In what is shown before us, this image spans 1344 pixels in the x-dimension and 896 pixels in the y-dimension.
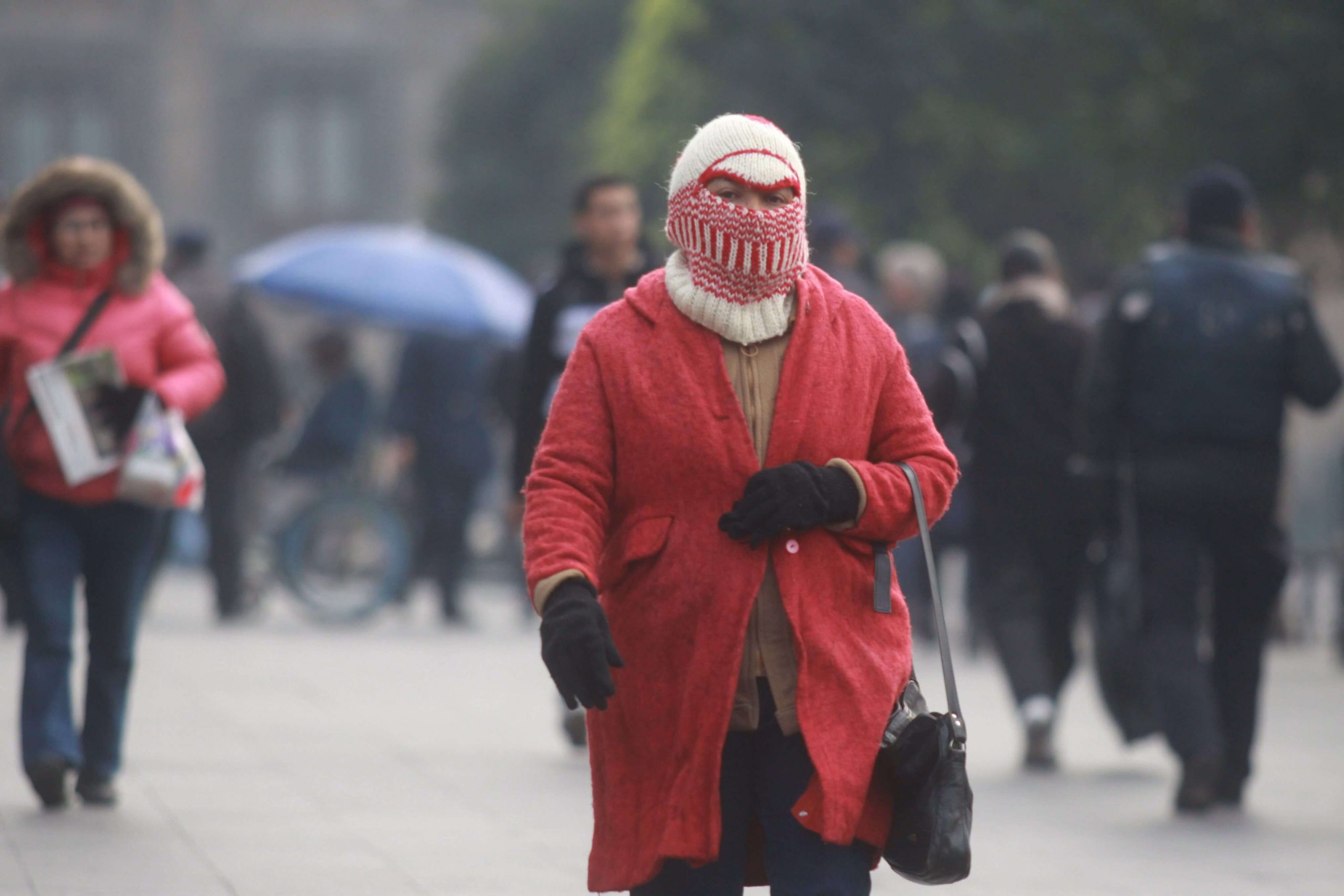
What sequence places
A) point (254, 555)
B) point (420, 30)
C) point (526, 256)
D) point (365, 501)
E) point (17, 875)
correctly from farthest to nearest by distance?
point (420, 30), point (526, 256), point (254, 555), point (365, 501), point (17, 875)

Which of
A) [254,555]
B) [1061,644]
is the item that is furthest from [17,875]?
[254,555]

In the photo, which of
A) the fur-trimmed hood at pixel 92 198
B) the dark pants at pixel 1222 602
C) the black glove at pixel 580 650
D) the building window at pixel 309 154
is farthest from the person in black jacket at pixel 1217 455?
the building window at pixel 309 154

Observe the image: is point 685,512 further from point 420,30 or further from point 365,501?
point 420,30

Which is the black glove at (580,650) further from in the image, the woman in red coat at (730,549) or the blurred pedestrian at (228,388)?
the blurred pedestrian at (228,388)

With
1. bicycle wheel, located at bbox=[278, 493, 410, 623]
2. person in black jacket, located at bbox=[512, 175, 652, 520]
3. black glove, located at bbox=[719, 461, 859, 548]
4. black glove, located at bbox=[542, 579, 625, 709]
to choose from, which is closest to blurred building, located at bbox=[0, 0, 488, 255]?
bicycle wheel, located at bbox=[278, 493, 410, 623]

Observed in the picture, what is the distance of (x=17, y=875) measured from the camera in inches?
234

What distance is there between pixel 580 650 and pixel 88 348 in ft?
12.2

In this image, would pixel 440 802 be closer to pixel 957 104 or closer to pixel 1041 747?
pixel 1041 747

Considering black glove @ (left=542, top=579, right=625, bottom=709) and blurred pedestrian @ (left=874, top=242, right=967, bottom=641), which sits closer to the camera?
black glove @ (left=542, top=579, right=625, bottom=709)

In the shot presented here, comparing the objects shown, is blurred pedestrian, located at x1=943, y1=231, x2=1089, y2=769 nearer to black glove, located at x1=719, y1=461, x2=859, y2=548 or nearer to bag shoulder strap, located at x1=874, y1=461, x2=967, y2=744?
bag shoulder strap, located at x1=874, y1=461, x2=967, y2=744

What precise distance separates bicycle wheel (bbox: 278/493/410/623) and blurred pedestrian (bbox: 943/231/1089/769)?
18.2ft

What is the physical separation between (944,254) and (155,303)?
1968cm

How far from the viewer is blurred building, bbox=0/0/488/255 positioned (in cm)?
5328

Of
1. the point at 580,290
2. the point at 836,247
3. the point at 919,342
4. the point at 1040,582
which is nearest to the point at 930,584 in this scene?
the point at 580,290
